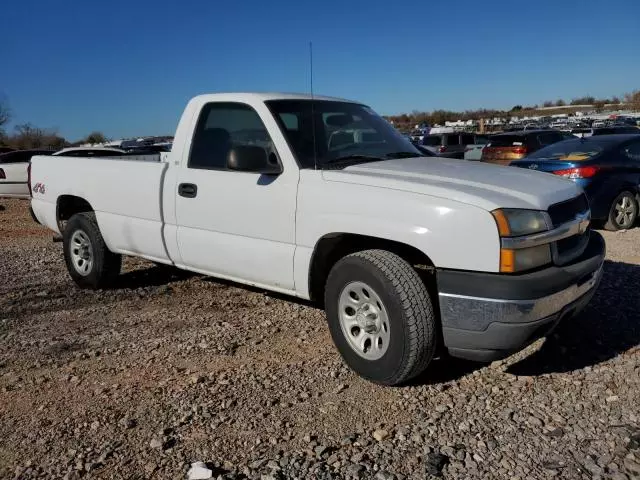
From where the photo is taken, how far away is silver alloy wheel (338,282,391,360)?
362 centimetres

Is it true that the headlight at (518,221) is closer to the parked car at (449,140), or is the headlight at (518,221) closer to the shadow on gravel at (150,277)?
the shadow on gravel at (150,277)

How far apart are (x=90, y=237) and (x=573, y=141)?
25.7 feet

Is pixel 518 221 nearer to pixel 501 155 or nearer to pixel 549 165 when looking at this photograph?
pixel 549 165

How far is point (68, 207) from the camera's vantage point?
21.1 ft

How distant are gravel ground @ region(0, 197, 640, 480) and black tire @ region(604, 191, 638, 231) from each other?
13.0 ft

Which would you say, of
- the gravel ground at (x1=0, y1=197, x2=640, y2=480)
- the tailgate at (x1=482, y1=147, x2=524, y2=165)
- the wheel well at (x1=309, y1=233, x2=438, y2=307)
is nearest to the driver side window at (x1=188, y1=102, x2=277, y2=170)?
the wheel well at (x1=309, y1=233, x2=438, y2=307)

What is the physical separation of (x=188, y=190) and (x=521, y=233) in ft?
8.88

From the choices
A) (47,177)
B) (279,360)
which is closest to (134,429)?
(279,360)

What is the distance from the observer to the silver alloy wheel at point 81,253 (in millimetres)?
6001

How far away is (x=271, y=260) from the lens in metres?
4.26

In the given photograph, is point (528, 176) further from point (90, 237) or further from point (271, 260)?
point (90, 237)

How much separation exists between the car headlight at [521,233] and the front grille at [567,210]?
0.15m

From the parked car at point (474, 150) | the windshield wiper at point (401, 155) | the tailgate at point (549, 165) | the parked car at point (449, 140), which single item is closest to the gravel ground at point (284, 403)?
the windshield wiper at point (401, 155)

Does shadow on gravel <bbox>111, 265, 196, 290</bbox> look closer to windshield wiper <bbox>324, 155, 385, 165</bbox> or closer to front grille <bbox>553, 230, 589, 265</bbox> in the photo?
windshield wiper <bbox>324, 155, 385, 165</bbox>
